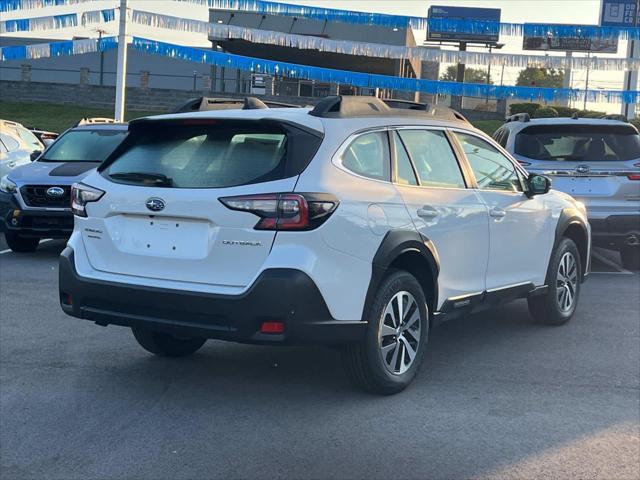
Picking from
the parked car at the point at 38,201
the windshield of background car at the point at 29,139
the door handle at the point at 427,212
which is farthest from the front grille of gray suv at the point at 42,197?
the door handle at the point at 427,212

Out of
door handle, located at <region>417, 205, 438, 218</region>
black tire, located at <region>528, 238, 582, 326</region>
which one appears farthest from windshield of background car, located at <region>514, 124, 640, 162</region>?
door handle, located at <region>417, 205, 438, 218</region>

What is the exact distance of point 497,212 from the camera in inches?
234

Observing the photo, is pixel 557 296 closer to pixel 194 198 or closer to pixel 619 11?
pixel 194 198

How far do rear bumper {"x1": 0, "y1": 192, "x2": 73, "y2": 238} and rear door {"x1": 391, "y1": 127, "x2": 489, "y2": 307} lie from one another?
5.94 meters

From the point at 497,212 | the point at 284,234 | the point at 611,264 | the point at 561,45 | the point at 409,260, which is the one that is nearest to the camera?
the point at 284,234

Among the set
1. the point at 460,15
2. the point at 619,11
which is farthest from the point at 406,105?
the point at 460,15

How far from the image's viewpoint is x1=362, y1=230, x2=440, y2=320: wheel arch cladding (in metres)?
4.64

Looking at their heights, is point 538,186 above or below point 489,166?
below

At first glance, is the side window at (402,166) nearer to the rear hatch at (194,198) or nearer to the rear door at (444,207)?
the rear door at (444,207)

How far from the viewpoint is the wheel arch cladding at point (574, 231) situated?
22.6 feet

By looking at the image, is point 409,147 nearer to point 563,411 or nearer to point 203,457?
point 563,411

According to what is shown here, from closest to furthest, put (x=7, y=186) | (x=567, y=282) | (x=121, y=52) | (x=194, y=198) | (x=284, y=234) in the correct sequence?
(x=284, y=234) → (x=194, y=198) → (x=567, y=282) → (x=7, y=186) → (x=121, y=52)

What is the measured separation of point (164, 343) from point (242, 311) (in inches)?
63.6

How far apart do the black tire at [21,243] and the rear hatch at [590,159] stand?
252 inches
